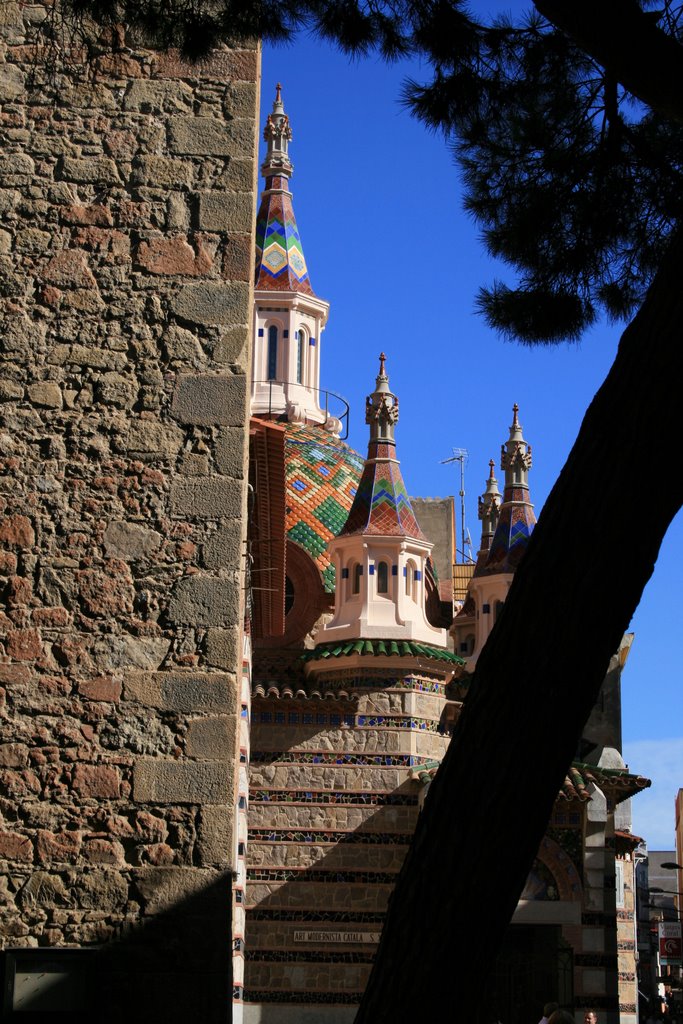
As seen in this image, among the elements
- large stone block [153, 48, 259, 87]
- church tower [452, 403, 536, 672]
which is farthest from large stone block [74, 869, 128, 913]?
church tower [452, 403, 536, 672]

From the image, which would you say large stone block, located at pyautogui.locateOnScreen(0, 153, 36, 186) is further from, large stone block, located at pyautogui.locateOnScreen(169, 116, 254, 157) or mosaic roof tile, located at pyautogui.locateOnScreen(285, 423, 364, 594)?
mosaic roof tile, located at pyautogui.locateOnScreen(285, 423, 364, 594)

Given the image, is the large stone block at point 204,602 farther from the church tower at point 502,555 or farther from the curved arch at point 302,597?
the church tower at point 502,555

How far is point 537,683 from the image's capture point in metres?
4.07

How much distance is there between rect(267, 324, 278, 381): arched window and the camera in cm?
2522

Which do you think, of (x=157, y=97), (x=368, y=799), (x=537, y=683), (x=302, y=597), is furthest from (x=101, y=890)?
(x=302, y=597)

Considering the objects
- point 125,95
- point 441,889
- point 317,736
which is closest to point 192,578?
point 125,95

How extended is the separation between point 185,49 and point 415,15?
2.93 feet

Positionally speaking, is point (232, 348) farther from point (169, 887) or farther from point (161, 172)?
point (169, 887)

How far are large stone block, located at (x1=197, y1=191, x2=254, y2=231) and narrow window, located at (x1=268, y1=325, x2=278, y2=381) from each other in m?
18.3

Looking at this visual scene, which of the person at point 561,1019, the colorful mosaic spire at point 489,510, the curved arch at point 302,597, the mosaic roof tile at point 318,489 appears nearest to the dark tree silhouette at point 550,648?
the person at point 561,1019

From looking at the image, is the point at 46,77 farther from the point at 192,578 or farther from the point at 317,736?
the point at 317,736

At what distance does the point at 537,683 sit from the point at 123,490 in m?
2.94

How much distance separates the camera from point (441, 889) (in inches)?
157

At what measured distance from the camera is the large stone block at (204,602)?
21.1 ft
